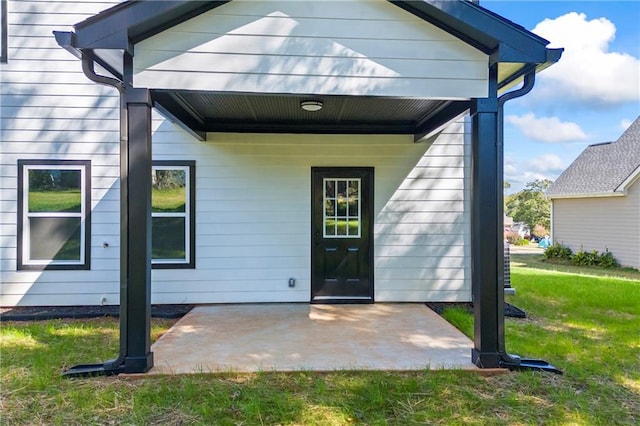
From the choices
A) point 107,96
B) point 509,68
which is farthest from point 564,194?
point 107,96

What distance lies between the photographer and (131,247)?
3412 millimetres

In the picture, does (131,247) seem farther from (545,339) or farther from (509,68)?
(545,339)

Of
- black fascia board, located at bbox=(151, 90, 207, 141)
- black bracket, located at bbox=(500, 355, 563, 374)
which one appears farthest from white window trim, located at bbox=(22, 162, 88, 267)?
black bracket, located at bbox=(500, 355, 563, 374)

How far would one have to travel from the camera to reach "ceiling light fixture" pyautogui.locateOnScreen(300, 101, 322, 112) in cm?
446

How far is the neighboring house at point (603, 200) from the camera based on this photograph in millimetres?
12375

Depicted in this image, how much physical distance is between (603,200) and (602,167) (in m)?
1.93

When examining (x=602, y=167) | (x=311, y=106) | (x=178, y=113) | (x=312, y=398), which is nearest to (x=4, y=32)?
(x=178, y=113)

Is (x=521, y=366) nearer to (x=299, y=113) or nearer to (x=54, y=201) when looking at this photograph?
(x=299, y=113)

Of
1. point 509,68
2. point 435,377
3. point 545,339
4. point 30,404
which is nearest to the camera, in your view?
point 30,404

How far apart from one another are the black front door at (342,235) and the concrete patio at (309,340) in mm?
361

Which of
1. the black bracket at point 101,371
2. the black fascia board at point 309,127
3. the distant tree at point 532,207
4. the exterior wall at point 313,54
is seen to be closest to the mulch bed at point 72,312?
the black bracket at point 101,371

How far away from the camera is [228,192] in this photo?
6.07 m

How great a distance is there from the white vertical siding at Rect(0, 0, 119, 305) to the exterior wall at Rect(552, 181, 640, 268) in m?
14.3

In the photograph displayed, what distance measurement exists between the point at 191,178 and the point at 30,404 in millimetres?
3631
